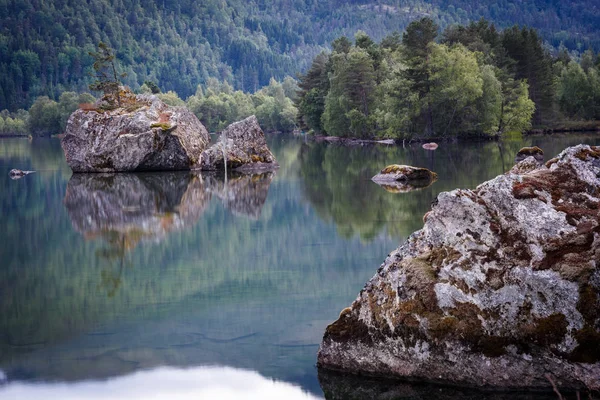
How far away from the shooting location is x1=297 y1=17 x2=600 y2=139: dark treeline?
7531 cm

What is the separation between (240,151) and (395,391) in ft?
123

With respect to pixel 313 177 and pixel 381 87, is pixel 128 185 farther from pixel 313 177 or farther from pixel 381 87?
pixel 381 87

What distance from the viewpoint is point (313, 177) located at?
39.8 m

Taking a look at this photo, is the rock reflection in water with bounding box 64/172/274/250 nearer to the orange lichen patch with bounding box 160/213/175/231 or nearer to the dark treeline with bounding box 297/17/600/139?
the orange lichen patch with bounding box 160/213/175/231

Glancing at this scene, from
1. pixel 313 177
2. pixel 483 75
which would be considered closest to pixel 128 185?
pixel 313 177

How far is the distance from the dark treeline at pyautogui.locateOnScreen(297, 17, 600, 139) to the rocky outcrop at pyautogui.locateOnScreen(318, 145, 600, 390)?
65067mm

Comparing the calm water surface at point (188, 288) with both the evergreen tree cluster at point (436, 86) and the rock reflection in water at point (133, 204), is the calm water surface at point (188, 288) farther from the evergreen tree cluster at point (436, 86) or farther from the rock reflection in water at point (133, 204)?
the evergreen tree cluster at point (436, 86)

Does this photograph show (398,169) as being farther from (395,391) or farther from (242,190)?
(395,391)

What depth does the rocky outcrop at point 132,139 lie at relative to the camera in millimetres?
44000

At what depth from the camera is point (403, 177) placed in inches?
1356

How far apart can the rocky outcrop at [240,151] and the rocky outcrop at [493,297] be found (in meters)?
35.0

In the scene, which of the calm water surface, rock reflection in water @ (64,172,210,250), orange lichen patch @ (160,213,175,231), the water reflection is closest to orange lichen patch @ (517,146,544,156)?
the calm water surface

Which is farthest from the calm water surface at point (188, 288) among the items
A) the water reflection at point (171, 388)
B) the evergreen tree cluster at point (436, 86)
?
the evergreen tree cluster at point (436, 86)

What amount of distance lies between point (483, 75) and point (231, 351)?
70.9 m
